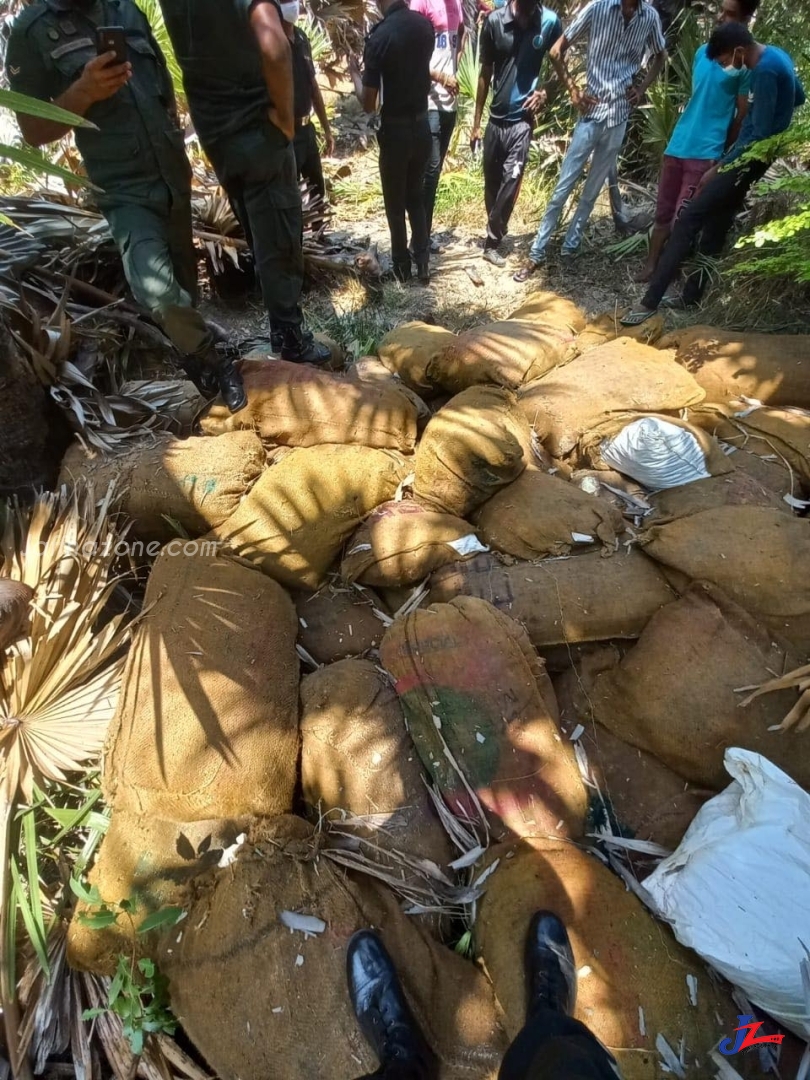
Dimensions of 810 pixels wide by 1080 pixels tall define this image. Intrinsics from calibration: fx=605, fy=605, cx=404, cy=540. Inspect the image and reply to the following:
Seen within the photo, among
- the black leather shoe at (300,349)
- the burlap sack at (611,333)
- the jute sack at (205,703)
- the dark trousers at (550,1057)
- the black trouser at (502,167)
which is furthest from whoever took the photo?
the black trouser at (502,167)

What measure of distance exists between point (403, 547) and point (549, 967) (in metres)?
1.37

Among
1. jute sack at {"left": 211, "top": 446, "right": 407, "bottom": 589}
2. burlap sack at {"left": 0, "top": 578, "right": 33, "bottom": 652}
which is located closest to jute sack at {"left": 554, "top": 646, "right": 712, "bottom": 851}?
jute sack at {"left": 211, "top": 446, "right": 407, "bottom": 589}

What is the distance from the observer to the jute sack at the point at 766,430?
8.61ft

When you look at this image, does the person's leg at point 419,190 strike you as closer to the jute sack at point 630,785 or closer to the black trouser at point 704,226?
the black trouser at point 704,226

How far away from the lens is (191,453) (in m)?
2.55

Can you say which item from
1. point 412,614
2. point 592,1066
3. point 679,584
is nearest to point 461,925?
point 592,1066

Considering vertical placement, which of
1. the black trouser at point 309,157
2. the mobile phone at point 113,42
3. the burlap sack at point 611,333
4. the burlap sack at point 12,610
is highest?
the mobile phone at point 113,42

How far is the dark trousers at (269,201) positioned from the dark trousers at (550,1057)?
3.31 metres

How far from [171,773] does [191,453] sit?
1.32 meters

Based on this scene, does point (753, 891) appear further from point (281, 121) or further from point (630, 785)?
point (281, 121)

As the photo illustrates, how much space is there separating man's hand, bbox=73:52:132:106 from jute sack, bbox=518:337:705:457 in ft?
7.17

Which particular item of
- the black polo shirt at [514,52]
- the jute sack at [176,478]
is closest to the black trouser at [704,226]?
the black polo shirt at [514,52]

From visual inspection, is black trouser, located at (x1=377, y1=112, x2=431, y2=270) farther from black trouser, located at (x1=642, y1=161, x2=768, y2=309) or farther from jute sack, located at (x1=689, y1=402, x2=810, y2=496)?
jute sack, located at (x1=689, y1=402, x2=810, y2=496)

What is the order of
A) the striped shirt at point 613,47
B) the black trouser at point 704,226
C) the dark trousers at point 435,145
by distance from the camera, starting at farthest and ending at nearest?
1. the dark trousers at point 435,145
2. the striped shirt at point 613,47
3. the black trouser at point 704,226
